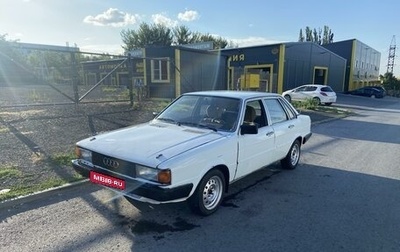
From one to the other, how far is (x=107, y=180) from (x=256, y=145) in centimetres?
222

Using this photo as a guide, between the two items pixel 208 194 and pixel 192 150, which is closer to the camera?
pixel 192 150

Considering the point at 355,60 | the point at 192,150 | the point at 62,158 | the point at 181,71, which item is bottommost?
the point at 62,158

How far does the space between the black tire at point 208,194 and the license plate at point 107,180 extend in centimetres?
86

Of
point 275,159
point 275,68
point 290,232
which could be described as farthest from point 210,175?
point 275,68

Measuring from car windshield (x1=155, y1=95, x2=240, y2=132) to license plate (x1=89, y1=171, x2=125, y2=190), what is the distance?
137 centimetres

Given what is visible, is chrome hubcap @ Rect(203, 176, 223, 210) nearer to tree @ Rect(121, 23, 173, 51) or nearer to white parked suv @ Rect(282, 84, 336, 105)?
white parked suv @ Rect(282, 84, 336, 105)

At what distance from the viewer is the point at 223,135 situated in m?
3.88

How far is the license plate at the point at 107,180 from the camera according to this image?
10.9 feet

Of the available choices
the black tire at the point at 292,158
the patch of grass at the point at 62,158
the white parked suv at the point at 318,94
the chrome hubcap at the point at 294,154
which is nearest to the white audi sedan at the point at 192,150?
the black tire at the point at 292,158

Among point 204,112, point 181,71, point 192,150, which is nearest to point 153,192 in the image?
point 192,150

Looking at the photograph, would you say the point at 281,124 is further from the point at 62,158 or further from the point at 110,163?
the point at 62,158

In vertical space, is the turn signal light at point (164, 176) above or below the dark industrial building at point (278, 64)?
below

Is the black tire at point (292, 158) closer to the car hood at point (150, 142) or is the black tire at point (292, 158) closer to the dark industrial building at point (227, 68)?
the car hood at point (150, 142)

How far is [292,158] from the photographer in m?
5.76
